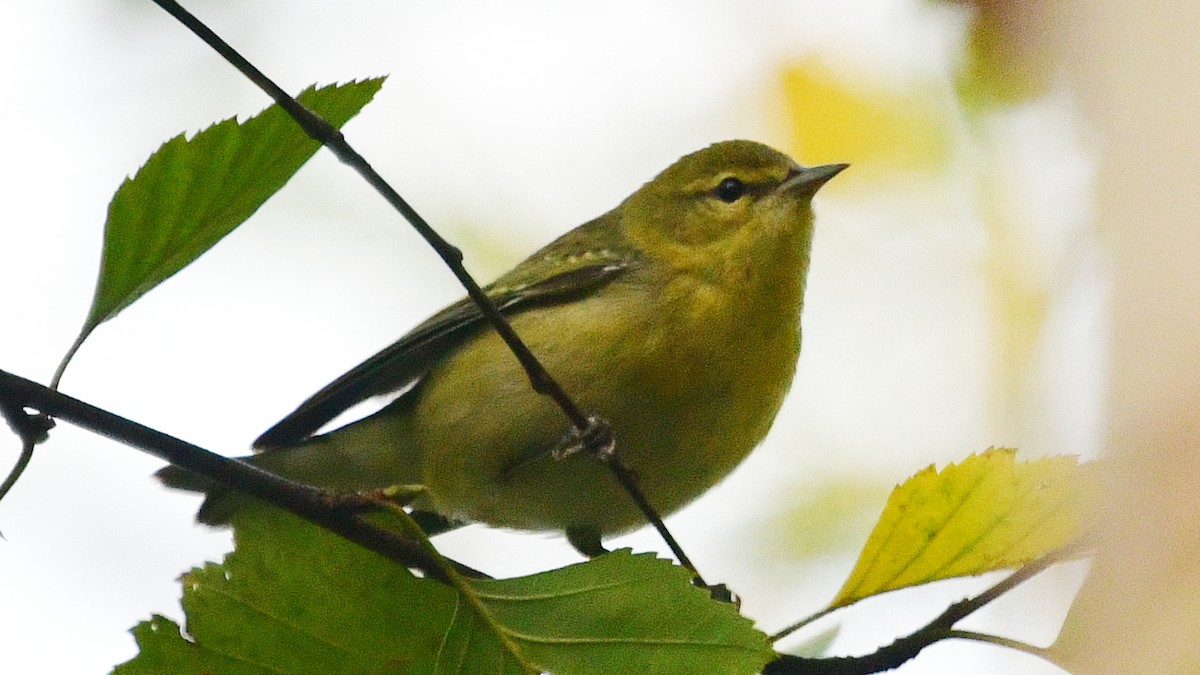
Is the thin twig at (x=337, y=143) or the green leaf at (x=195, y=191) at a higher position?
the green leaf at (x=195, y=191)

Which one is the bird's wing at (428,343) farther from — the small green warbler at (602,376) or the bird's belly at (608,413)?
the bird's belly at (608,413)

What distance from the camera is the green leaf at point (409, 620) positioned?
5.81ft

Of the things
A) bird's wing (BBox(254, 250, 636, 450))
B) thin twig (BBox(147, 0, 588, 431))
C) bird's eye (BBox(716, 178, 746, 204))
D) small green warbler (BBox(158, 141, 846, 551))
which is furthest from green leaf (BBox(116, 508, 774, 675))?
bird's eye (BBox(716, 178, 746, 204))

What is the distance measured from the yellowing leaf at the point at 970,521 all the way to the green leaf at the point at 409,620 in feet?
1.55

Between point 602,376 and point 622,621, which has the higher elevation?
point 602,376

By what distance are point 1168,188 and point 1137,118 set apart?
0.42 feet

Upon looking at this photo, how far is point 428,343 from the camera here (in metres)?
3.93

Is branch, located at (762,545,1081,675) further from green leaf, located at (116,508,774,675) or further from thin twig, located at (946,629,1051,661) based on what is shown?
green leaf, located at (116,508,774,675)

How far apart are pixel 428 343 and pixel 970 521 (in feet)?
7.23

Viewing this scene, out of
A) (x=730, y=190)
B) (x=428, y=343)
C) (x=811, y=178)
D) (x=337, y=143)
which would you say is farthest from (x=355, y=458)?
(x=337, y=143)

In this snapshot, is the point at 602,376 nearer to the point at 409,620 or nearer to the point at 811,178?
the point at 811,178

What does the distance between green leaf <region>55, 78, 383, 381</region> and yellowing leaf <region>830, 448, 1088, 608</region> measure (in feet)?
3.60

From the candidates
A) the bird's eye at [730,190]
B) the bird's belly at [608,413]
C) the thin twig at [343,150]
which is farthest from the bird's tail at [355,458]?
the thin twig at [343,150]

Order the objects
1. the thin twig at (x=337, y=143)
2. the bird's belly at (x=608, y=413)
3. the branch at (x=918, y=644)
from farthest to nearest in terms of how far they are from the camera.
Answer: the bird's belly at (x=608, y=413) < the branch at (x=918, y=644) < the thin twig at (x=337, y=143)
